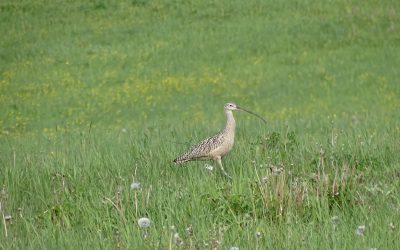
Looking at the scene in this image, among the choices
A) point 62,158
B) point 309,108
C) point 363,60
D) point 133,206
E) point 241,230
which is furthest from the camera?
point 363,60

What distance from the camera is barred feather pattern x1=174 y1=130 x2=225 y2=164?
9.30 metres

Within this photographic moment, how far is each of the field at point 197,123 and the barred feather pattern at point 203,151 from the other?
0.13 meters

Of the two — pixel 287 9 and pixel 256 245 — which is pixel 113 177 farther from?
pixel 287 9

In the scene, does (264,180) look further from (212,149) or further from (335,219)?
(212,149)

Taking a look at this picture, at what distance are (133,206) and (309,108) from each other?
53.3 ft

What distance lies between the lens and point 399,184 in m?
8.12

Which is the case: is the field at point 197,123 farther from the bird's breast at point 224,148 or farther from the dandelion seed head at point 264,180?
the bird's breast at point 224,148

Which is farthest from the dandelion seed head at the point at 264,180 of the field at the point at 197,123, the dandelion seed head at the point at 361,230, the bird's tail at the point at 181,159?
the bird's tail at the point at 181,159

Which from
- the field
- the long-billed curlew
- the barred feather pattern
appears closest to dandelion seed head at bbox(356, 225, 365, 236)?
the field

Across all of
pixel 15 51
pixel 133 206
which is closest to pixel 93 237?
pixel 133 206

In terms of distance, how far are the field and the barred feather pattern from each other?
0.13m

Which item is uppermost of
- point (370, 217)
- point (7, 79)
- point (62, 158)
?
point (370, 217)

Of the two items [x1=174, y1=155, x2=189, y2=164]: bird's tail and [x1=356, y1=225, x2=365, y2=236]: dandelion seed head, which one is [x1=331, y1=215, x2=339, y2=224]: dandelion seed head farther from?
[x1=174, y1=155, x2=189, y2=164]: bird's tail

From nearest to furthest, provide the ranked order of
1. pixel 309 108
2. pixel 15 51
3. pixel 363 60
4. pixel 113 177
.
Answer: pixel 113 177, pixel 309 108, pixel 363 60, pixel 15 51
